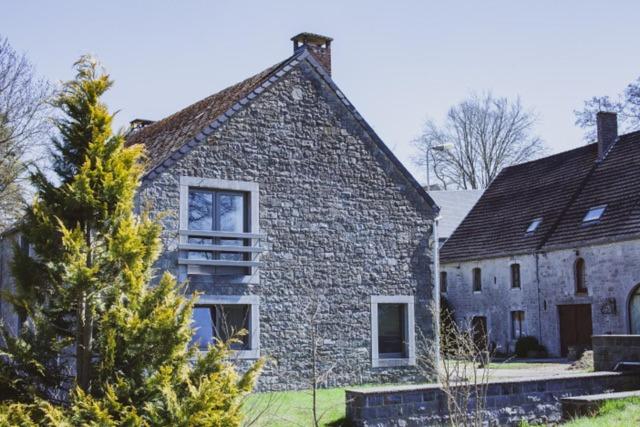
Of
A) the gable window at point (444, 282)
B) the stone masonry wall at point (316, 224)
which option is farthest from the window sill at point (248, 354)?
the gable window at point (444, 282)

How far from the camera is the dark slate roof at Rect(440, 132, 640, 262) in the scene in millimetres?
26906

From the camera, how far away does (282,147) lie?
18.4 m

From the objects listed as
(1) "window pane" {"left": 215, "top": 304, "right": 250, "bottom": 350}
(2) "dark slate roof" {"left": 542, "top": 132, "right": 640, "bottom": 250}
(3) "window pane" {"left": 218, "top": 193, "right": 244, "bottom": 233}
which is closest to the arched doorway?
(2) "dark slate roof" {"left": 542, "top": 132, "right": 640, "bottom": 250}

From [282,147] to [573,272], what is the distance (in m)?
13.9

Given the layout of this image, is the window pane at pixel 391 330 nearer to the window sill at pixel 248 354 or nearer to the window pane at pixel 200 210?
the window sill at pixel 248 354

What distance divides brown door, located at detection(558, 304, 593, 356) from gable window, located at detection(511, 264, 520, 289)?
7.55 feet

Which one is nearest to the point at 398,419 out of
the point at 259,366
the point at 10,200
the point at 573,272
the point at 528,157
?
the point at 259,366

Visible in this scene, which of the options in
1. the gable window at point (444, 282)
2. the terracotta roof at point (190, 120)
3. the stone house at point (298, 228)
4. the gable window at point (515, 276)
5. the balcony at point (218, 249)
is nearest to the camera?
the balcony at point (218, 249)

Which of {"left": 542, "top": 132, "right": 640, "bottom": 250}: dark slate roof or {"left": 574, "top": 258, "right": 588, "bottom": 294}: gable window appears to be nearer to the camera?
{"left": 542, "top": 132, "right": 640, "bottom": 250}: dark slate roof

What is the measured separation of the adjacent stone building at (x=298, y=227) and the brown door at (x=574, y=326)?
9.98 m

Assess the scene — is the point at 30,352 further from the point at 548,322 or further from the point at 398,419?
the point at 548,322

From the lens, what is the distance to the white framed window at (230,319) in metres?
16.8

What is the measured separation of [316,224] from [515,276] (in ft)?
47.5

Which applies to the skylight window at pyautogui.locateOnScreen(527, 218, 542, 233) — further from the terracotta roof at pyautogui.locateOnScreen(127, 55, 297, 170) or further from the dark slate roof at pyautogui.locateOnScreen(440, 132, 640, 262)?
the terracotta roof at pyautogui.locateOnScreen(127, 55, 297, 170)
